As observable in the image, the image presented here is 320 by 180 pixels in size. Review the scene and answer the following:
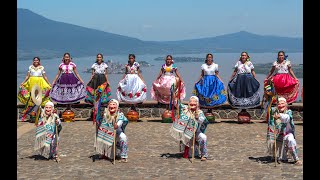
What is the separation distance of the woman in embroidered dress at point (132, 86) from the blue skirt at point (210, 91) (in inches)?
66.3

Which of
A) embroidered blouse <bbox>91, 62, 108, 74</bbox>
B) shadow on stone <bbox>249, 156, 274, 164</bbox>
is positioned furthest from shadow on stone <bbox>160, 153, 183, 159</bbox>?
embroidered blouse <bbox>91, 62, 108, 74</bbox>

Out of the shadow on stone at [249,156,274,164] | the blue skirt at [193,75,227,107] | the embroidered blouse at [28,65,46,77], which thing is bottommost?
the shadow on stone at [249,156,274,164]

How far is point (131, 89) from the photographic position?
15.0 meters

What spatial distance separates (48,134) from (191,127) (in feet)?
9.36

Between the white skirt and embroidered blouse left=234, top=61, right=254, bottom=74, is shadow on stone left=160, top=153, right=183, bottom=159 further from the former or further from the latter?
embroidered blouse left=234, top=61, right=254, bottom=74

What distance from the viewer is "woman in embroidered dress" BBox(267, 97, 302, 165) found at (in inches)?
366

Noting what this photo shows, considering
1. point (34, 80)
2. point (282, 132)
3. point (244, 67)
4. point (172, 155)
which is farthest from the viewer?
point (34, 80)

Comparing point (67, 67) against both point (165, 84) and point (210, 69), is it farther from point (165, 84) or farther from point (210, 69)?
point (210, 69)

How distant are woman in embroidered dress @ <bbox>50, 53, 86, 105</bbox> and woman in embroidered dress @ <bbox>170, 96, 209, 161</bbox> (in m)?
5.88

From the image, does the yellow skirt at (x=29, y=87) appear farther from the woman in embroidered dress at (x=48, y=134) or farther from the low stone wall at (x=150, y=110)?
the woman in embroidered dress at (x=48, y=134)

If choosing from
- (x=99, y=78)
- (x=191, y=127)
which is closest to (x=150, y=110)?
(x=99, y=78)

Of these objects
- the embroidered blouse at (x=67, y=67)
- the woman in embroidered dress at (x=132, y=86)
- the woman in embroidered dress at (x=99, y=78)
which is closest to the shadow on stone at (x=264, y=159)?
the woman in embroidered dress at (x=132, y=86)

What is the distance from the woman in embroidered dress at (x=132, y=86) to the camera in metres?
14.9
